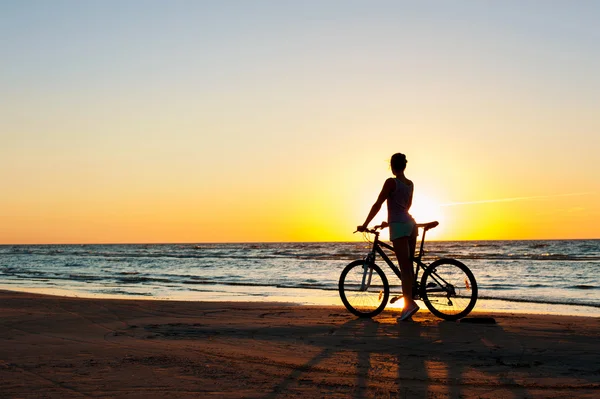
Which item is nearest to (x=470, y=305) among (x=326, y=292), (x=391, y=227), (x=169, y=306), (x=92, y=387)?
(x=391, y=227)

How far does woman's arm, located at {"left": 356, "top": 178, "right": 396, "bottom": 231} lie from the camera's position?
814 centimetres

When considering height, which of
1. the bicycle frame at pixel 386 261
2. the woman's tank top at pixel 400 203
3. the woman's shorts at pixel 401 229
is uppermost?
the woman's tank top at pixel 400 203

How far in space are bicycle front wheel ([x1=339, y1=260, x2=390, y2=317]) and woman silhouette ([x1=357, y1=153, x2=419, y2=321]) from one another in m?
0.47

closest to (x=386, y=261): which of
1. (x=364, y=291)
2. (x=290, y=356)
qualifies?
(x=364, y=291)

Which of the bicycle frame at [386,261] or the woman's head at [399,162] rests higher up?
the woman's head at [399,162]

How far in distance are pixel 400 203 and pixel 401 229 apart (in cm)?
34

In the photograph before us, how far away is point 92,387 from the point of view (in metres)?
4.39

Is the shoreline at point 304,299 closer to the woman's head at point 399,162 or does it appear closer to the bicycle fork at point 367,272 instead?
the bicycle fork at point 367,272

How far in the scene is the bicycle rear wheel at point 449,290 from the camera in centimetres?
809

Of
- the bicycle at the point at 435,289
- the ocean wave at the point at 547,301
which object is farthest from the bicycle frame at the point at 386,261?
the ocean wave at the point at 547,301

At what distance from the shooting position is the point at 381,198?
26.9 feet

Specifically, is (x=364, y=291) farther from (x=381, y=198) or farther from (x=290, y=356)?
(x=290, y=356)

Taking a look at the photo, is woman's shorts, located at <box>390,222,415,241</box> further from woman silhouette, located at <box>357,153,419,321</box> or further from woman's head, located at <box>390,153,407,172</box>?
woman's head, located at <box>390,153,407,172</box>

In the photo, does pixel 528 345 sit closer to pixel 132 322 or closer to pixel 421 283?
pixel 421 283
